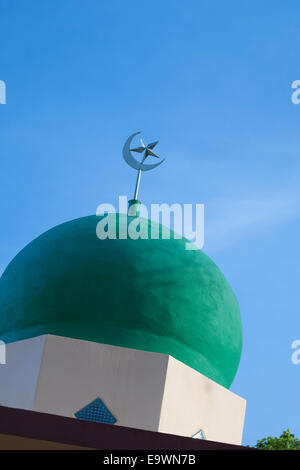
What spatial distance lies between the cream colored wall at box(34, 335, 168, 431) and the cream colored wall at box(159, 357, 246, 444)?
0.20 meters

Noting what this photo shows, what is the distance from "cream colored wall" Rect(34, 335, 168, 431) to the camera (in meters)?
7.90

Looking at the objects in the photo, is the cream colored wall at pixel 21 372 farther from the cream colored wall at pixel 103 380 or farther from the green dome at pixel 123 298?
the green dome at pixel 123 298

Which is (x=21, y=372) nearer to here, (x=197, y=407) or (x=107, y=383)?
(x=107, y=383)

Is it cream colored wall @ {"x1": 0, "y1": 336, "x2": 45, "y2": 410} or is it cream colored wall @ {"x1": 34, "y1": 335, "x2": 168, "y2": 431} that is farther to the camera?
cream colored wall @ {"x1": 0, "y1": 336, "x2": 45, "y2": 410}

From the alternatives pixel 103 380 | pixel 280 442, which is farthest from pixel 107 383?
pixel 280 442

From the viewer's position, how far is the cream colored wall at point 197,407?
809 centimetres

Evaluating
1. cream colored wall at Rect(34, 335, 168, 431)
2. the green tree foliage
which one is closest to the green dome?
cream colored wall at Rect(34, 335, 168, 431)

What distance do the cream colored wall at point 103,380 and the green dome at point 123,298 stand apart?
288 millimetres

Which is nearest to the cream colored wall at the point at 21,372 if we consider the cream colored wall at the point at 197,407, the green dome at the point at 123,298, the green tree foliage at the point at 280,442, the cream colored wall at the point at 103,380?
the cream colored wall at the point at 103,380

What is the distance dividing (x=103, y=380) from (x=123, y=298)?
125cm

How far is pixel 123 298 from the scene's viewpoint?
869 cm

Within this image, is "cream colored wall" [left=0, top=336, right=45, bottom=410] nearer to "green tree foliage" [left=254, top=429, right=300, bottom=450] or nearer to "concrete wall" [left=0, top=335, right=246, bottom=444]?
"concrete wall" [left=0, top=335, right=246, bottom=444]
